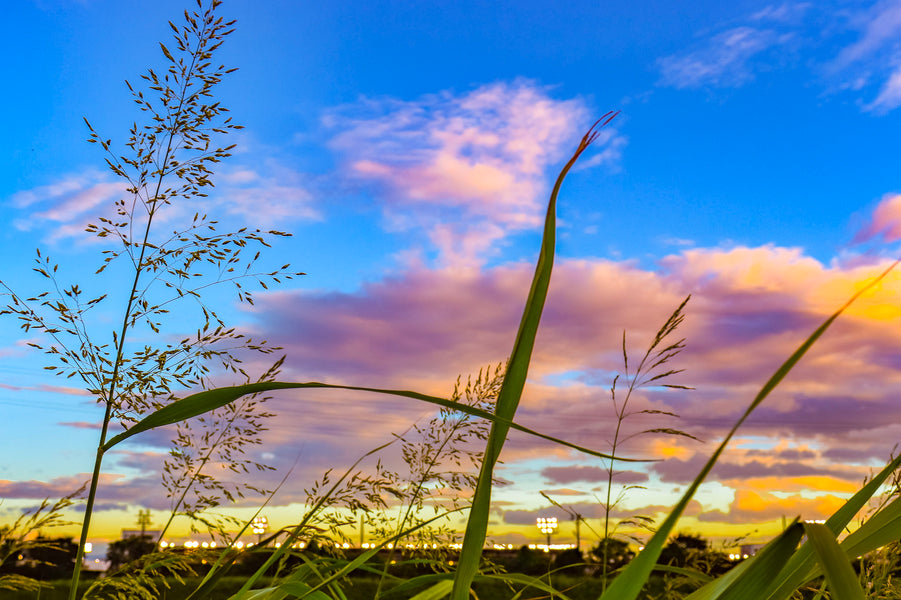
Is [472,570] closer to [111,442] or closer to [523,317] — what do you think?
[523,317]

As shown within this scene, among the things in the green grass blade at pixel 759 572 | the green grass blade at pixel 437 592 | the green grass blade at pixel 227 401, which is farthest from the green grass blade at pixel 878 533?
the green grass blade at pixel 437 592

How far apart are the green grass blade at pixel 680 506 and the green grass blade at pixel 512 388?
0.46ft

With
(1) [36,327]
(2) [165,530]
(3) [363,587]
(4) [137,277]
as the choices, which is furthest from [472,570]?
(3) [363,587]

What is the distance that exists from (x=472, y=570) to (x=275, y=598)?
0.46m

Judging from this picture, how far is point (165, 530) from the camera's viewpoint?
190 cm

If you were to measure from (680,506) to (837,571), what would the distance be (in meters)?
0.12

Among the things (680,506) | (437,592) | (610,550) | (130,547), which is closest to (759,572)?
(680,506)

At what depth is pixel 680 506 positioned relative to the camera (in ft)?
2.13

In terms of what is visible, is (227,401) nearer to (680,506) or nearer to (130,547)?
(680,506)

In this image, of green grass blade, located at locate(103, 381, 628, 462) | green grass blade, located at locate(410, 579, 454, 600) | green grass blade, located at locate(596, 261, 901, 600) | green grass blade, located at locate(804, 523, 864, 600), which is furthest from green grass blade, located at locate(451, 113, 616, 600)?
green grass blade, located at locate(410, 579, 454, 600)

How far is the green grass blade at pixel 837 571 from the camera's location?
0.56 m

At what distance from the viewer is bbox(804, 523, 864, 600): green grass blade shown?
0.56 m

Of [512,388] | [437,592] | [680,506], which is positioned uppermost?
[512,388]

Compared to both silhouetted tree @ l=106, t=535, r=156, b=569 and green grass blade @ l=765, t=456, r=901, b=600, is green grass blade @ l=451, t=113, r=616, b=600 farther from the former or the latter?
silhouetted tree @ l=106, t=535, r=156, b=569
